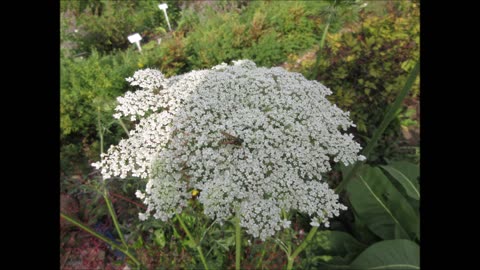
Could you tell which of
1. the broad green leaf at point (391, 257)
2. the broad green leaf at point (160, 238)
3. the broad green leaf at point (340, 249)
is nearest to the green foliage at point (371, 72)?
the broad green leaf at point (340, 249)

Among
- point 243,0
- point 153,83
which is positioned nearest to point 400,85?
point 153,83

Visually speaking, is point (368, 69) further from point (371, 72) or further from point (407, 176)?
point (407, 176)

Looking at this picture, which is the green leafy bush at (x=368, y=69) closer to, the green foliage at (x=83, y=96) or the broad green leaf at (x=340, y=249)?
the broad green leaf at (x=340, y=249)

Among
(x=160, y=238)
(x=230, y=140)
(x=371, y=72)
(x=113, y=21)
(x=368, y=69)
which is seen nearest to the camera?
(x=230, y=140)

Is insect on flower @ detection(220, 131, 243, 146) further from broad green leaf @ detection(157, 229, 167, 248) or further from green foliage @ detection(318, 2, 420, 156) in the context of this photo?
green foliage @ detection(318, 2, 420, 156)

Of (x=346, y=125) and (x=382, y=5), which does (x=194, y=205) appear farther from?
(x=382, y=5)

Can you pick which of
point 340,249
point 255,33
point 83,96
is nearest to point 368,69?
point 255,33
